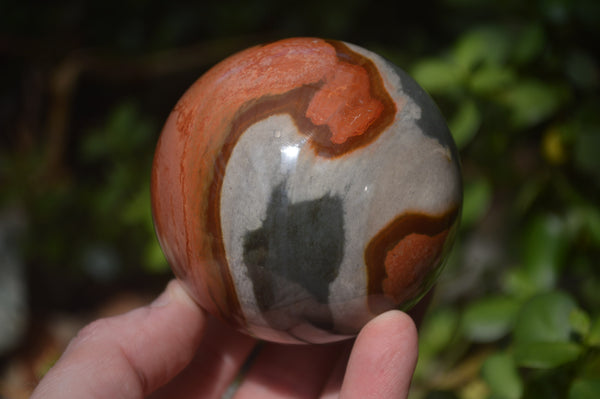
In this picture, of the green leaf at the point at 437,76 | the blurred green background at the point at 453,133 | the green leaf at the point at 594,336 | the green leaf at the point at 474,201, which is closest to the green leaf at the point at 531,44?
the blurred green background at the point at 453,133

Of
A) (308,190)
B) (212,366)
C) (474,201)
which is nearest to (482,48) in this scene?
(474,201)

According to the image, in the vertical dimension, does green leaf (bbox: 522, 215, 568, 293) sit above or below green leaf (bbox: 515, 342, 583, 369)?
below

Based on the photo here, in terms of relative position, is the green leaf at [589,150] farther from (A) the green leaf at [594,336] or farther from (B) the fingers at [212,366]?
(B) the fingers at [212,366]

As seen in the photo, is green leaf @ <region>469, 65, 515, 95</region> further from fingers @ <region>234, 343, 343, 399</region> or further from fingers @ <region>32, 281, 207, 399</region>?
fingers @ <region>32, 281, 207, 399</region>

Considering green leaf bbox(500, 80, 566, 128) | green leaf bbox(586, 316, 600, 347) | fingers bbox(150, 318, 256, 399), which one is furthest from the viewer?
green leaf bbox(500, 80, 566, 128)

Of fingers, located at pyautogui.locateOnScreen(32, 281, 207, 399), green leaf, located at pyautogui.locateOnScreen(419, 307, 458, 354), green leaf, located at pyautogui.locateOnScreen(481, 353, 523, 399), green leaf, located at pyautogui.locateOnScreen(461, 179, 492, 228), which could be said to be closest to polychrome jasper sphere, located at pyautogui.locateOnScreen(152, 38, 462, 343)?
fingers, located at pyautogui.locateOnScreen(32, 281, 207, 399)

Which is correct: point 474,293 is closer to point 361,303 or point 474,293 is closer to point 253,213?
point 361,303
